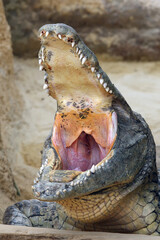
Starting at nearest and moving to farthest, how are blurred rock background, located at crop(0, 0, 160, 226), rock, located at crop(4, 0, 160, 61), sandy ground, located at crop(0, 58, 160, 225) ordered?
sandy ground, located at crop(0, 58, 160, 225)
blurred rock background, located at crop(0, 0, 160, 226)
rock, located at crop(4, 0, 160, 61)

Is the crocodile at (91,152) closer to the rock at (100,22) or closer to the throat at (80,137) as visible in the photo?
the throat at (80,137)

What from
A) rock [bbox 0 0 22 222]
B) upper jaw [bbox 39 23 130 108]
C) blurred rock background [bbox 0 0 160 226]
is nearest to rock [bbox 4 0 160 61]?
blurred rock background [bbox 0 0 160 226]

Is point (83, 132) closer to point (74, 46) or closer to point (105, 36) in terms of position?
point (74, 46)

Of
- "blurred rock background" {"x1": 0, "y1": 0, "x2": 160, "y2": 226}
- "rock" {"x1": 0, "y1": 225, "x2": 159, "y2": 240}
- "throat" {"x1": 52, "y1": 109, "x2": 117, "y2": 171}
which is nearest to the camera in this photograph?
"rock" {"x1": 0, "y1": 225, "x2": 159, "y2": 240}

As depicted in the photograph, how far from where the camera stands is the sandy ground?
18.1 feet

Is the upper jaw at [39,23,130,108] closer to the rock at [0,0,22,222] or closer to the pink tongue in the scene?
the pink tongue

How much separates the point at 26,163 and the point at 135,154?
2.68 metres

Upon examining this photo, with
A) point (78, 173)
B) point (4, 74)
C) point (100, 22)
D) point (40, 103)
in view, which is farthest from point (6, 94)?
point (78, 173)

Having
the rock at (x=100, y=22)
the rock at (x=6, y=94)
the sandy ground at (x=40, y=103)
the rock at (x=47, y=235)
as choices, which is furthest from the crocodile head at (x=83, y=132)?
the rock at (x=100, y=22)

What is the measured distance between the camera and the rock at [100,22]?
24.7ft

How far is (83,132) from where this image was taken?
11.6ft

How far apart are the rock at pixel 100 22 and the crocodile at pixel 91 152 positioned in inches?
172

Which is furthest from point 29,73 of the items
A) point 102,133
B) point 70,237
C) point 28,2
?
point 70,237

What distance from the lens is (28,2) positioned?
7496mm
